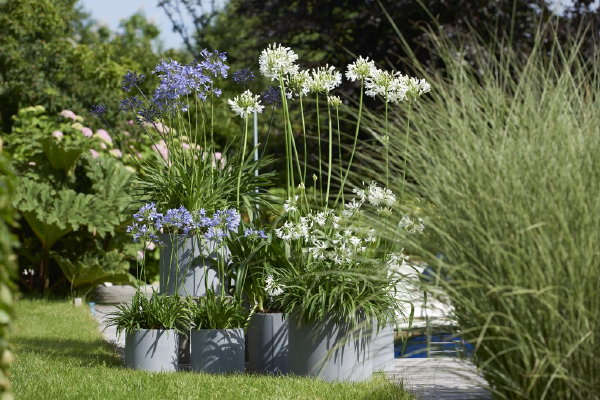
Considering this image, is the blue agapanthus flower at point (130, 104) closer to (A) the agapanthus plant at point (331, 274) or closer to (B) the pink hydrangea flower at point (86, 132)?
(A) the agapanthus plant at point (331, 274)

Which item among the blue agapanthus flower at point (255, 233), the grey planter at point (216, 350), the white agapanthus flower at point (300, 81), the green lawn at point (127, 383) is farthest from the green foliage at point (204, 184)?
the green lawn at point (127, 383)

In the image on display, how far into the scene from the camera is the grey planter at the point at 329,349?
461 cm

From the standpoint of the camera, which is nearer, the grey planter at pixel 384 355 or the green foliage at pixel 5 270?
the green foliage at pixel 5 270

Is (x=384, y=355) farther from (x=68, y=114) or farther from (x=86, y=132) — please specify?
(x=68, y=114)

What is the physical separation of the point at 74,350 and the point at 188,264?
1045 millimetres

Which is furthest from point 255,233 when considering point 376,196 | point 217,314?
point 376,196

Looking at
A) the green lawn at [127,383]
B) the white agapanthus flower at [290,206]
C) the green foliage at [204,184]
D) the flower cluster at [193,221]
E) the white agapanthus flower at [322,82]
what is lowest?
the green lawn at [127,383]

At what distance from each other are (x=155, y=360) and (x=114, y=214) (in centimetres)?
352

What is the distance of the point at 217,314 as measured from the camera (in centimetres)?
500

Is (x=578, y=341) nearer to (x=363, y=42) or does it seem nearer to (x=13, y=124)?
(x=13, y=124)

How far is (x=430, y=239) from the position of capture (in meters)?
3.09

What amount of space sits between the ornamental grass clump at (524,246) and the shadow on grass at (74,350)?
290 cm

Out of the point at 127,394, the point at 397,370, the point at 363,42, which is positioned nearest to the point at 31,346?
the point at 127,394

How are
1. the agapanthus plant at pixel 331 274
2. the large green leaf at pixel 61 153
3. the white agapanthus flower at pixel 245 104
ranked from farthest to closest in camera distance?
the large green leaf at pixel 61 153 < the white agapanthus flower at pixel 245 104 < the agapanthus plant at pixel 331 274
